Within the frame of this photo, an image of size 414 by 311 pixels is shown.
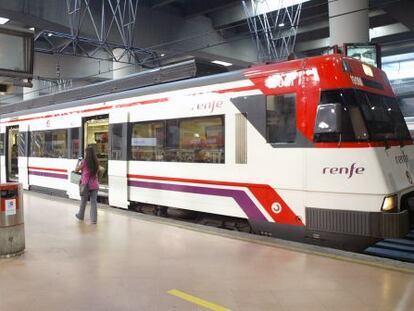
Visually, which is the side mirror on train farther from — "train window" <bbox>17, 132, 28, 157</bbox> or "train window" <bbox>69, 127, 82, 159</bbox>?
"train window" <bbox>17, 132, 28, 157</bbox>

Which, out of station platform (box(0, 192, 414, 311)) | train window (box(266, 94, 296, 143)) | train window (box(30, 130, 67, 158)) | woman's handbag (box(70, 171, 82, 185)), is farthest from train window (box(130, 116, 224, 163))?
train window (box(30, 130, 67, 158))

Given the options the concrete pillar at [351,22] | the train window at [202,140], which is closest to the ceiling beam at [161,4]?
the concrete pillar at [351,22]

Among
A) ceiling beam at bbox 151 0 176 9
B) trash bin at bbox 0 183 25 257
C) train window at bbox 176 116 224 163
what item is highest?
ceiling beam at bbox 151 0 176 9

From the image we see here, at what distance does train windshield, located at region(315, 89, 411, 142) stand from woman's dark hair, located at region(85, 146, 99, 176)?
4.48 metres

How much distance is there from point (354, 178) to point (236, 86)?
2.48 m

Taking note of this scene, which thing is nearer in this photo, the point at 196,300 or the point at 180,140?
the point at 196,300

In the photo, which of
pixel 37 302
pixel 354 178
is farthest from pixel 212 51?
pixel 37 302

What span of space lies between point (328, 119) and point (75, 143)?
25.2 feet

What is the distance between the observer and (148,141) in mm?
9414

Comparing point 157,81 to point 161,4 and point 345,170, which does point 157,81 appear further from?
point 161,4

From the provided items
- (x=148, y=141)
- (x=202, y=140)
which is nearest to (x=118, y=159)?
(x=148, y=141)

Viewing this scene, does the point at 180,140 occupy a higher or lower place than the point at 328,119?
lower

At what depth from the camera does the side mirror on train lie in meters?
6.18

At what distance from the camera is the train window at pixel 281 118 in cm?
668
